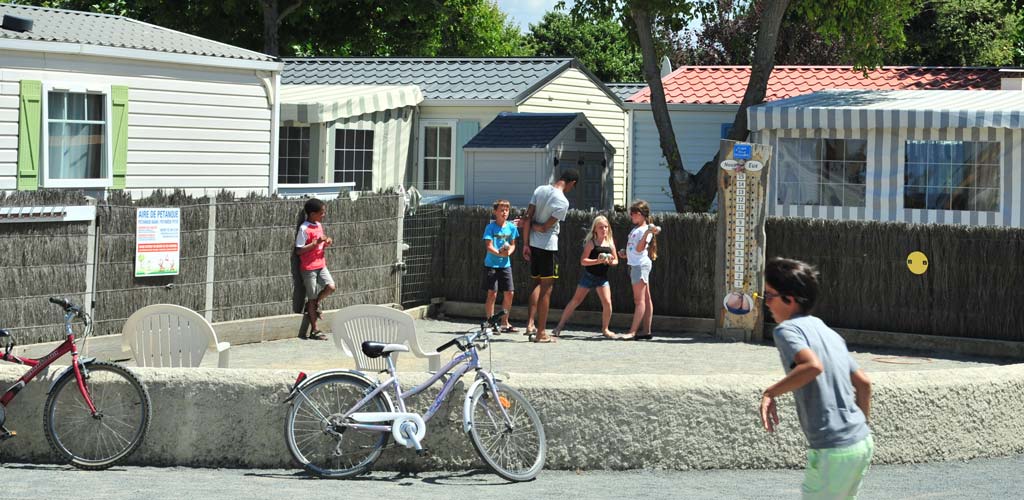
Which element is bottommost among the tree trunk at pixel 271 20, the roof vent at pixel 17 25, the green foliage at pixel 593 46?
the roof vent at pixel 17 25

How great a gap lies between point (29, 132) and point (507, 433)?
9573 mm

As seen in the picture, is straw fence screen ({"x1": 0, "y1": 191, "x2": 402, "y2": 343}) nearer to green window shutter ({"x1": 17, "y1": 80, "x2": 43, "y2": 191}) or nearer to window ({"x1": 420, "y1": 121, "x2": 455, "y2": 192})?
green window shutter ({"x1": 17, "y1": 80, "x2": 43, "y2": 191})

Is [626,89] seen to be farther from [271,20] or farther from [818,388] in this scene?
[818,388]

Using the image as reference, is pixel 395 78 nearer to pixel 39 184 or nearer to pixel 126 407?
pixel 39 184

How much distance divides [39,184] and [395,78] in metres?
12.4

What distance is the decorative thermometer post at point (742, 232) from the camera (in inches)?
610

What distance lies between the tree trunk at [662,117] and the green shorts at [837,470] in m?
17.5

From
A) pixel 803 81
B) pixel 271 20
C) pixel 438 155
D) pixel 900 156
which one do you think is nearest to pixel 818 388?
pixel 900 156

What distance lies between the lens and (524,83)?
1037 inches

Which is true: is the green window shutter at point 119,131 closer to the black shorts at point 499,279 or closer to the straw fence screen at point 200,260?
the straw fence screen at point 200,260

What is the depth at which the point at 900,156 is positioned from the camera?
19.6 m

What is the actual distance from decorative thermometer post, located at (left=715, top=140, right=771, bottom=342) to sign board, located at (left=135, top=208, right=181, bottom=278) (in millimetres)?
6029

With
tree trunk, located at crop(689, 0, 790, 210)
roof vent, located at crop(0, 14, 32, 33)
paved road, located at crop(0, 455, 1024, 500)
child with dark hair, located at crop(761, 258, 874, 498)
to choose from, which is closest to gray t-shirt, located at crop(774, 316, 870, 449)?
child with dark hair, located at crop(761, 258, 874, 498)

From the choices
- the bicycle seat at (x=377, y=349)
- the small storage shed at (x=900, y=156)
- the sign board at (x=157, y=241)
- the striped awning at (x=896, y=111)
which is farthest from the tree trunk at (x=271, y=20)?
the bicycle seat at (x=377, y=349)
